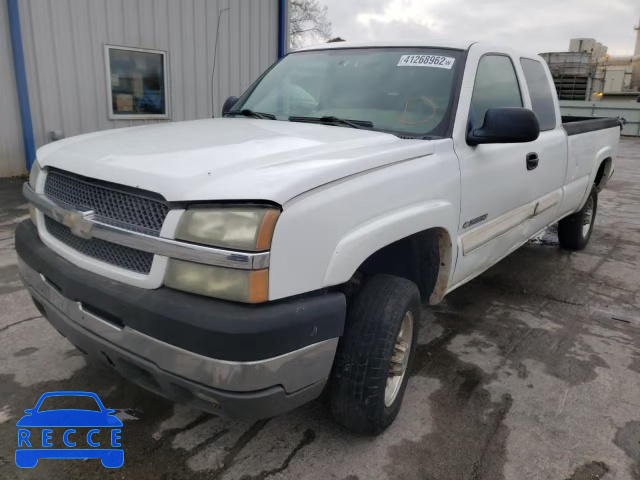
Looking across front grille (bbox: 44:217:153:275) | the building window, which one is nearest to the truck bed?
front grille (bbox: 44:217:153:275)

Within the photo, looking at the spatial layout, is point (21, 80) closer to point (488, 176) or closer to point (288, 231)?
point (488, 176)

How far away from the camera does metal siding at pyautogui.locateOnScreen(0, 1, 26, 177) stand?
7334mm

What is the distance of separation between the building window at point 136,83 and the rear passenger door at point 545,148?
656cm

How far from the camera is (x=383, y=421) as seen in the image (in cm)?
242

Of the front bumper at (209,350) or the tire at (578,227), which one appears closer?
the front bumper at (209,350)

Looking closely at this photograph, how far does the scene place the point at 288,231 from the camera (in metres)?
1.79

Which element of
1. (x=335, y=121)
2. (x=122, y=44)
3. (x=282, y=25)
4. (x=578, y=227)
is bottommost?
(x=578, y=227)

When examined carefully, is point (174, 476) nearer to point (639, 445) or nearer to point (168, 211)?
point (168, 211)

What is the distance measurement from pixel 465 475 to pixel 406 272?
1057 mm

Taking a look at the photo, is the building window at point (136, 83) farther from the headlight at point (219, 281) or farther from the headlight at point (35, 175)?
the headlight at point (219, 281)

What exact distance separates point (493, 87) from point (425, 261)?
136 cm

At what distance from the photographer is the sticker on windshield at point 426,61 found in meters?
3.11

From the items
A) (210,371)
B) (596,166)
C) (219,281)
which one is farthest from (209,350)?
(596,166)

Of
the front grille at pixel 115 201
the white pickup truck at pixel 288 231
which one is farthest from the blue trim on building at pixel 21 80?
the front grille at pixel 115 201
